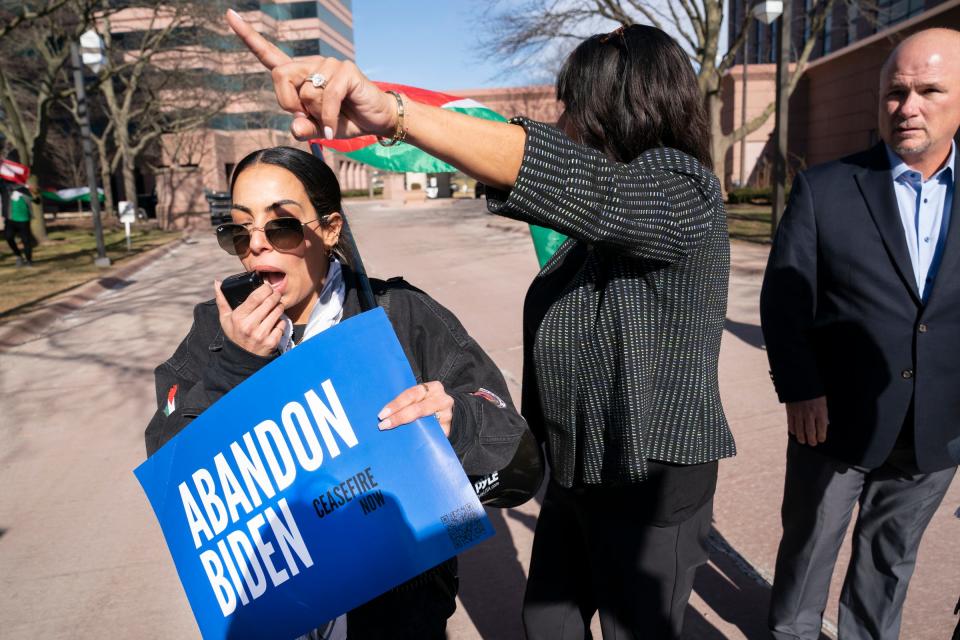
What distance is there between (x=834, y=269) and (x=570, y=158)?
150 centimetres

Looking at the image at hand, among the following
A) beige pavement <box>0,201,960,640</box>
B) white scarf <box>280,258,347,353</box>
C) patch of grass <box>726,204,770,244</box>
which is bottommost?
beige pavement <box>0,201,960,640</box>

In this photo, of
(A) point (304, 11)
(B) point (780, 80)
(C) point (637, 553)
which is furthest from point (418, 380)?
(A) point (304, 11)

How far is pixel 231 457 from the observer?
1453mm

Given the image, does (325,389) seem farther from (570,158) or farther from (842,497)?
(842,497)

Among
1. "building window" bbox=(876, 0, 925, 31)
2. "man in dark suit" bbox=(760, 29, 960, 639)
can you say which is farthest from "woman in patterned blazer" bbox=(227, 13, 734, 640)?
"building window" bbox=(876, 0, 925, 31)

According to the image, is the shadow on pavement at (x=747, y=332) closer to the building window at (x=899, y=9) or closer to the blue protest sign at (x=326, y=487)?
the blue protest sign at (x=326, y=487)

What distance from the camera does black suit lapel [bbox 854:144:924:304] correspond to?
217 centimetres

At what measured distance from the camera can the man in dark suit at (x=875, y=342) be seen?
2.16 m

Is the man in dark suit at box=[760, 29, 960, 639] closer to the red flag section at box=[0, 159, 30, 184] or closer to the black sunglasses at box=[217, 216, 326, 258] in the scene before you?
the black sunglasses at box=[217, 216, 326, 258]

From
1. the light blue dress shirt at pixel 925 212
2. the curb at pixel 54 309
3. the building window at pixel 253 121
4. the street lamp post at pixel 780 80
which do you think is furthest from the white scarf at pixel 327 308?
the building window at pixel 253 121

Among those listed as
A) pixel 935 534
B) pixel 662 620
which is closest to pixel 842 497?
pixel 662 620

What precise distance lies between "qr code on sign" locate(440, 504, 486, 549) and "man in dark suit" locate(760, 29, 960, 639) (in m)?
1.41

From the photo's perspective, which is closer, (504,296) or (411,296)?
(411,296)

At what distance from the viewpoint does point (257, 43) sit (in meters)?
1.24
